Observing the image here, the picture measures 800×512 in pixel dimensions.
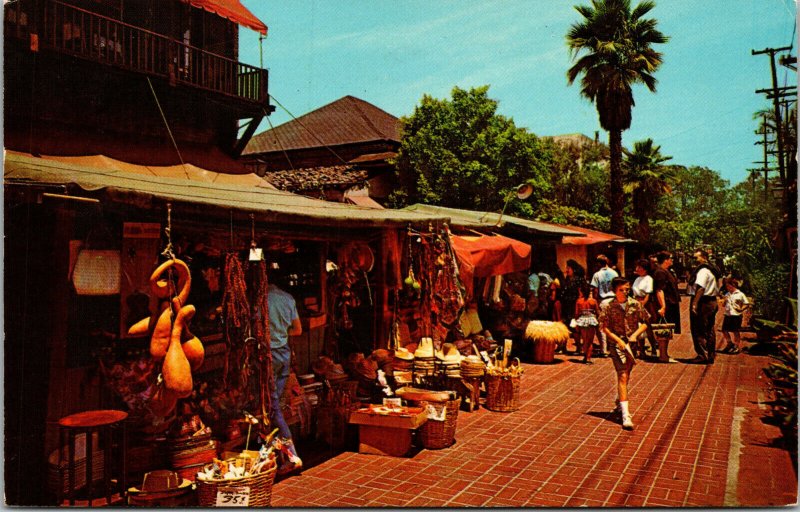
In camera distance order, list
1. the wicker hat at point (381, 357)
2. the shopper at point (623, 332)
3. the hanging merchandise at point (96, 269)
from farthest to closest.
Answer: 1. the wicker hat at point (381, 357)
2. the shopper at point (623, 332)
3. the hanging merchandise at point (96, 269)

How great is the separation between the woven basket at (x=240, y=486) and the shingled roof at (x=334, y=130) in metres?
22.9

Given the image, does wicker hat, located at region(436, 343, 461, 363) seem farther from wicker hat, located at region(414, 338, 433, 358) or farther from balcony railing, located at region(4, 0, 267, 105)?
balcony railing, located at region(4, 0, 267, 105)

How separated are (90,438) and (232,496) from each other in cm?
120

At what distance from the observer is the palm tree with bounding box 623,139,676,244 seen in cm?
2991

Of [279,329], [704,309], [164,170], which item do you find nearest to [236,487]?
[279,329]

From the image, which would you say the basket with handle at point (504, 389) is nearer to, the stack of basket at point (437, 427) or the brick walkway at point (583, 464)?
the brick walkway at point (583, 464)

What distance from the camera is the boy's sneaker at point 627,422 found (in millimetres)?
7148

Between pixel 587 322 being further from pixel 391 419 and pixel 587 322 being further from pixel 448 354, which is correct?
pixel 391 419

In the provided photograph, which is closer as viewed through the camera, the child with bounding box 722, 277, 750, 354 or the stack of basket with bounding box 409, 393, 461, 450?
the stack of basket with bounding box 409, 393, 461, 450

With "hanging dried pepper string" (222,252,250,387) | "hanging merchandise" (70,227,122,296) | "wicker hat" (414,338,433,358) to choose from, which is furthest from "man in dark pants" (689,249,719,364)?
"hanging merchandise" (70,227,122,296)

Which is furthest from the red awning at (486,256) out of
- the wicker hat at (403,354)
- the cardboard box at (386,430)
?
the cardboard box at (386,430)

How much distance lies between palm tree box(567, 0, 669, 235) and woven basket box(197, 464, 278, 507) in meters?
19.3

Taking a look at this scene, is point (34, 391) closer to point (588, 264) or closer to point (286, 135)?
point (588, 264)

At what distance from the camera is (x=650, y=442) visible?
6.63 meters
